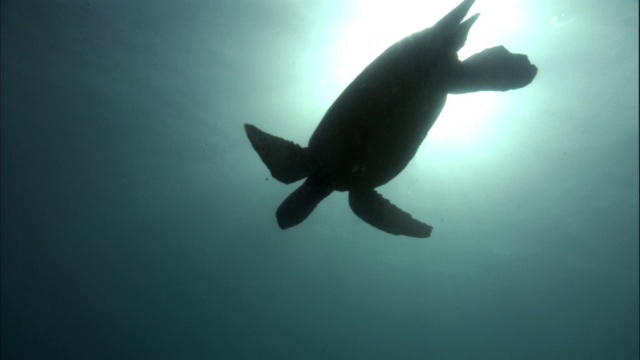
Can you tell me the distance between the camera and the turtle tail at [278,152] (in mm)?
4574

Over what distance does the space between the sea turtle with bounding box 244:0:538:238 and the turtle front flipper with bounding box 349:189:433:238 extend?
0.54 ft

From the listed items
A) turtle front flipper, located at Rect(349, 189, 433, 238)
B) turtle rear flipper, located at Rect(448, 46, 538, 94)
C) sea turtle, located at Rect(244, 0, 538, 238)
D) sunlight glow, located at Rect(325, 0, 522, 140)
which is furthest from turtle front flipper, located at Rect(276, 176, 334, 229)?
sunlight glow, located at Rect(325, 0, 522, 140)

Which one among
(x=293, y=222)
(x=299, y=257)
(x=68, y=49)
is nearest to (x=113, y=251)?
(x=299, y=257)

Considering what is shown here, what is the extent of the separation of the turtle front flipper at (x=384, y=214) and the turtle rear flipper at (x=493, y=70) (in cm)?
159

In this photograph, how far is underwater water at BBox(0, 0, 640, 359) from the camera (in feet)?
41.0

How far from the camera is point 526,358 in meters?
56.5

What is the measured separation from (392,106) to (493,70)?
1.20 meters

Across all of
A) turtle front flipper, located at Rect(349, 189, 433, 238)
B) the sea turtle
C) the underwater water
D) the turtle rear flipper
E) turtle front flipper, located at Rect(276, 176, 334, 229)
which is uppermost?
the underwater water

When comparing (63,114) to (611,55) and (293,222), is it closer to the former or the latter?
(293,222)

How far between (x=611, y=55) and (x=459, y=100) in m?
Result: 4.13

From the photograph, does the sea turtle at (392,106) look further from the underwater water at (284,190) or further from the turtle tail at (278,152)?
the underwater water at (284,190)

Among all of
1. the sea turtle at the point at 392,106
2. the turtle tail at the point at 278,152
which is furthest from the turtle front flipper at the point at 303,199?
the turtle tail at the point at 278,152

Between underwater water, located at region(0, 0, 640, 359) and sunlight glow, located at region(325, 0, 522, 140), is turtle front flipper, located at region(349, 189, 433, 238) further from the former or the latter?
underwater water, located at region(0, 0, 640, 359)

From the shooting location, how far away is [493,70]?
13.7 ft
